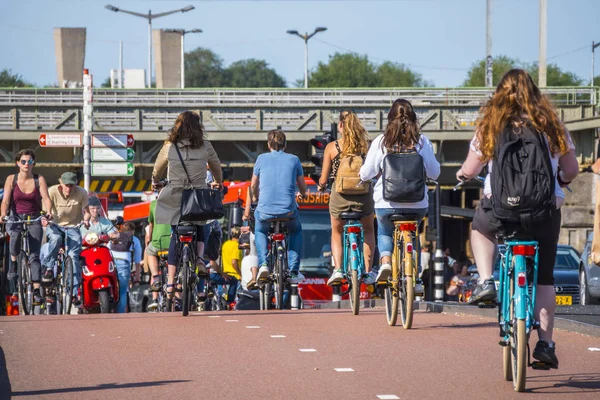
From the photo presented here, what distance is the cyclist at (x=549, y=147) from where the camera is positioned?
6.78m

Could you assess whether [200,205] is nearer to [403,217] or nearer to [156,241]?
[403,217]

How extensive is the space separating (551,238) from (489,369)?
49.8 inches

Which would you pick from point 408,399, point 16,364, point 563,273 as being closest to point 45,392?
point 16,364

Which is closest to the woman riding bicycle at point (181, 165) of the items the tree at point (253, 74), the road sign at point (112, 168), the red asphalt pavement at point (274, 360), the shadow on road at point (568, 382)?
the red asphalt pavement at point (274, 360)

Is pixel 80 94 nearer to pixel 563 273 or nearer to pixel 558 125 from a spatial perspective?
pixel 563 273

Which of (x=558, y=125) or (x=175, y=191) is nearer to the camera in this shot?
(x=558, y=125)

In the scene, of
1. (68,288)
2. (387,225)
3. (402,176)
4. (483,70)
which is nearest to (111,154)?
(68,288)

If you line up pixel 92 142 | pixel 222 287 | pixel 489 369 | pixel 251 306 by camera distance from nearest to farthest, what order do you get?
pixel 489 369 < pixel 251 306 < pixel 222 287 < pixel 92 142

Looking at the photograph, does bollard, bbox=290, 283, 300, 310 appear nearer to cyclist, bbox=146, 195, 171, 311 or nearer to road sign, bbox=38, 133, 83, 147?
cyclist, bbox=146, 195, 171, 311

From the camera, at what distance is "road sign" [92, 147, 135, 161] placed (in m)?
26.5

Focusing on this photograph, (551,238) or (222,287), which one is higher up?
(551,238)

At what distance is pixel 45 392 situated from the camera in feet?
22.6

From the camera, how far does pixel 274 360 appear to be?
27.0 ft

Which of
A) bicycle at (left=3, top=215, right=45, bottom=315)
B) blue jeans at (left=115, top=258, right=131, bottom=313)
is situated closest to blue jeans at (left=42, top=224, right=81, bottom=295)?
bicycle at (left=3, top=215, right=45, bottom=315)
